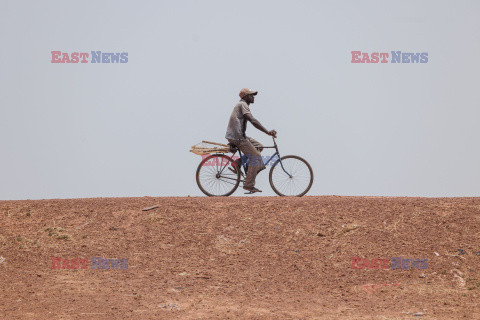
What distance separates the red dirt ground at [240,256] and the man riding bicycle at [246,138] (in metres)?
0.57

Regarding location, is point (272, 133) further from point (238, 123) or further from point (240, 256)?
point (240, 256)

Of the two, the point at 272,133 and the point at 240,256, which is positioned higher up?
the point at 272,133

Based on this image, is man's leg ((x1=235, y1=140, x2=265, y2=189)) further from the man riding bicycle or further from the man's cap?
the man's cap

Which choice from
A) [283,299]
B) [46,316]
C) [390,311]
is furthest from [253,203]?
[46,316]

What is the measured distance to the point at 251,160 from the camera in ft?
46.5

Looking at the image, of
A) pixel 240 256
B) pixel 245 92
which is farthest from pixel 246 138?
pixel 240 256

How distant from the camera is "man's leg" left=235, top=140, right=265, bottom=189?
14125 mm

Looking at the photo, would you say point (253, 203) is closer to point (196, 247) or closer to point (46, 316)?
point (196, 247)

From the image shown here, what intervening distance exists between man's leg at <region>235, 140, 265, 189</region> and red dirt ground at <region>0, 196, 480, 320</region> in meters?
0.42

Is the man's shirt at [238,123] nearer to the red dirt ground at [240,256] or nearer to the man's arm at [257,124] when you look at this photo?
the man's arm at [257,124]

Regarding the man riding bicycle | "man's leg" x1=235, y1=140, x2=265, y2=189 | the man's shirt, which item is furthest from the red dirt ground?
the man's shirt

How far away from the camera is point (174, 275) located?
11.3m

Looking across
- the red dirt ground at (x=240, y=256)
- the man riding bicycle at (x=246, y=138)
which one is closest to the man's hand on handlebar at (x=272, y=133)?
the man riding bicycle at (x=246, y=138)

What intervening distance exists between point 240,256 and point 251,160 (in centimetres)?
297
